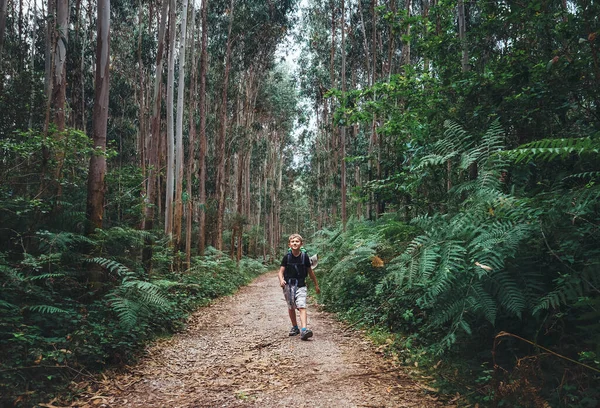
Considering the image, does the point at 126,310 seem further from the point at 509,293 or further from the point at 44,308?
the point at 509,293

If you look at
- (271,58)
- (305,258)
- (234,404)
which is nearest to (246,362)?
(234,404)

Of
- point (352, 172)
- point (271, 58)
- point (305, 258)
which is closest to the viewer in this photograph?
point (305, 258)

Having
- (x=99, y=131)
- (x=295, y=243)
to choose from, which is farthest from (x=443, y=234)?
(x=99, y=131)

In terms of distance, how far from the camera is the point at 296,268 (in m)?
5.56

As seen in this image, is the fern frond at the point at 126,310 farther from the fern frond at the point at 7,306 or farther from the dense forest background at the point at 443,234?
the fern frond at the point at 7,306

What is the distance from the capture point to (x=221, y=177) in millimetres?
15688

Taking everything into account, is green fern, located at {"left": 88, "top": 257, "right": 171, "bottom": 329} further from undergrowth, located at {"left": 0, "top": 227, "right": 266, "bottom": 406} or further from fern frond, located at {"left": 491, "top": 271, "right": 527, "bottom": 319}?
fern frond, located at {"left": 491, "top": 271, "right": 527, "bottom": 319}

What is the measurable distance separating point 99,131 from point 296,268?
3.76 meters

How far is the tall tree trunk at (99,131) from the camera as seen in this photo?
5.18 m

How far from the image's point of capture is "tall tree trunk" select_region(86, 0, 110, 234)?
17.0 feet

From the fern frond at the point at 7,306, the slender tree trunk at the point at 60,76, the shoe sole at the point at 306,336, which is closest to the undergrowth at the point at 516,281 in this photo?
the shoe sole at the point at 306,336

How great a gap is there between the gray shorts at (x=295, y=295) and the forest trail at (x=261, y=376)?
1.67 feet

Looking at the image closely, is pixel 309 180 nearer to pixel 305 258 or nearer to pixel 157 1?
pixel 157 1

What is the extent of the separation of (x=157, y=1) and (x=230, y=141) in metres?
7.37
